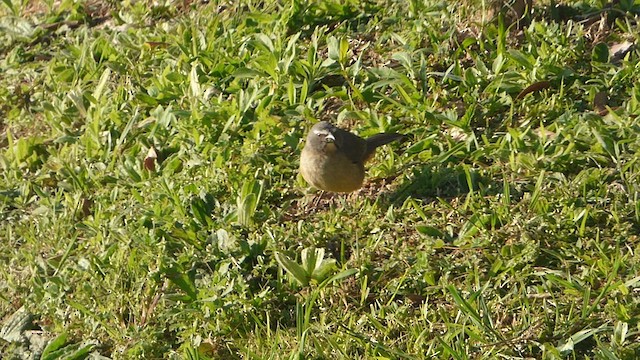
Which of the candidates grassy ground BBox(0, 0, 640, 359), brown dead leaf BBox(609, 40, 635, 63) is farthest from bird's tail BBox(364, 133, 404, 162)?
brown dead leaf BBox(609, 40, 635, 63)

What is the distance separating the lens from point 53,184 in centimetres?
750

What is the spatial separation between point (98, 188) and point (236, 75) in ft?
4.35

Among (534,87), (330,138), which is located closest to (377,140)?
(330,138)

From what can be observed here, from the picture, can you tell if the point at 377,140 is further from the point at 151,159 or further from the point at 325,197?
the point at 151,159

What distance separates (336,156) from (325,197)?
1.37 feet

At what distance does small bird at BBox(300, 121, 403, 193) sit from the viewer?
21.2ft

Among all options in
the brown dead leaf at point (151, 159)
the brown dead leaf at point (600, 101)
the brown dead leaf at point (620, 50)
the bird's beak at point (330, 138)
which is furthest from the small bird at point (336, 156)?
the brown dead leaf at point (620, 50)

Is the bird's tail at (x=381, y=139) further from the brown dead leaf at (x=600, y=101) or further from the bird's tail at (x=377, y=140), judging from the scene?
the brown dead leaf at (x=600, y=101)

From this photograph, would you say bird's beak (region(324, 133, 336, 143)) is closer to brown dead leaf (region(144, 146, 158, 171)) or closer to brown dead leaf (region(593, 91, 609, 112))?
brown dead leaf (region(144, 146, 158, 171))

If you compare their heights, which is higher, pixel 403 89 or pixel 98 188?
pixel 403 89

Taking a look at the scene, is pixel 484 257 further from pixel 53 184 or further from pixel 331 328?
pixel 53 184

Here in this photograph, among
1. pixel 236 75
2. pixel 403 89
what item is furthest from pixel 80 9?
pixel 403 89

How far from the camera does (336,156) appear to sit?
643cm

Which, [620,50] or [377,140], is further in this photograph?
[620,50]
